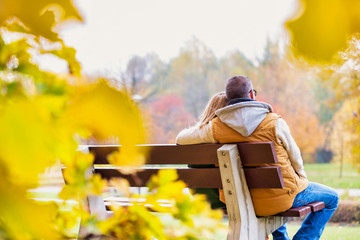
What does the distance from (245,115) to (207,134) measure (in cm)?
18

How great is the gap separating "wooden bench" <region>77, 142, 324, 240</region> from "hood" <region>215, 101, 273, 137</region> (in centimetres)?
10

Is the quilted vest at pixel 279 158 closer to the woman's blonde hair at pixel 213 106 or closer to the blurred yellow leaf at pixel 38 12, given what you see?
the woman's blonde hair at pixel 213 106

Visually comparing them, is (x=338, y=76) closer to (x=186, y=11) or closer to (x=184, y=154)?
(x=184, y=154)

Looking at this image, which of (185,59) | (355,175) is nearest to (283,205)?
(355,175)

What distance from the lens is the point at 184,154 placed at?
189cm

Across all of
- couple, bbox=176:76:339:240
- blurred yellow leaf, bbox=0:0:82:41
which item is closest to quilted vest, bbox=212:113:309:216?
couple, bbox=176:76:339:240

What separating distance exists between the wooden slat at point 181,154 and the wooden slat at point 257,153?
0.10 m

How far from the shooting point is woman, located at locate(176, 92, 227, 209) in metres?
1.95

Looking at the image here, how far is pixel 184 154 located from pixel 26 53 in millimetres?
1526

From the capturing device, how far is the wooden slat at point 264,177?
1.74 metres

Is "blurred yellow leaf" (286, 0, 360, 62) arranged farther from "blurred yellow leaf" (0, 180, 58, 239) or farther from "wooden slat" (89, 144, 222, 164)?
"wooden slat" (89, 144, 222, 164)

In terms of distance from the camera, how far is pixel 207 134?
6.37 ft

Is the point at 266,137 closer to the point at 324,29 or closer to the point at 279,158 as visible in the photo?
the point at 279,158

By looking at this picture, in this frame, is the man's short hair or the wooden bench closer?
the wooden bench
